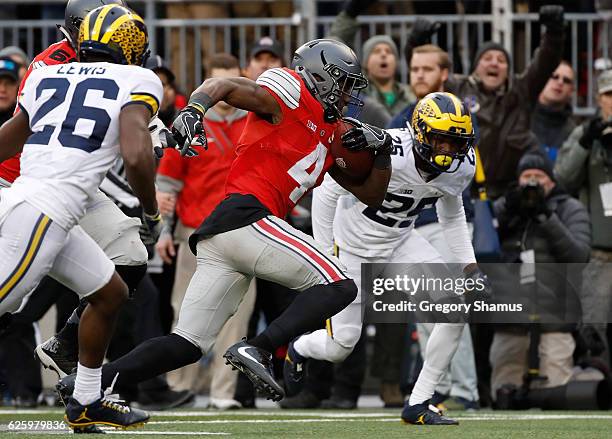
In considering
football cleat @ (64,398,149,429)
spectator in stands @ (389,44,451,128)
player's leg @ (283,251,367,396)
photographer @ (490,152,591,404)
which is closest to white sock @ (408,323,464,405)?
player's leg @ (283,251,367,396)

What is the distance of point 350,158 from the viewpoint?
7188mm

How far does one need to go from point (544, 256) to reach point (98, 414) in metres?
4.33

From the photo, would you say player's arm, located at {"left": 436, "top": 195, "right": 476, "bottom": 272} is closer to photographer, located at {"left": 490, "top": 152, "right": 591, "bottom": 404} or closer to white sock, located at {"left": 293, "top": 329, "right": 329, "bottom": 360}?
white sock, located at {"left": 293, "top": 329, "right": 329, "bottom": 360}

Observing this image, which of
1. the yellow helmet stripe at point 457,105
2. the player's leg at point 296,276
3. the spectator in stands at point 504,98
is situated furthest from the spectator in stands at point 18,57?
the player's leg at point 296,276

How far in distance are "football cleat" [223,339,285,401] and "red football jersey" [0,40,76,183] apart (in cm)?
174

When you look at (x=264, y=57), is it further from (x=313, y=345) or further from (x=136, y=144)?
(x=136, y=144)

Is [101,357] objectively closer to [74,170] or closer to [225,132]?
[74,170]

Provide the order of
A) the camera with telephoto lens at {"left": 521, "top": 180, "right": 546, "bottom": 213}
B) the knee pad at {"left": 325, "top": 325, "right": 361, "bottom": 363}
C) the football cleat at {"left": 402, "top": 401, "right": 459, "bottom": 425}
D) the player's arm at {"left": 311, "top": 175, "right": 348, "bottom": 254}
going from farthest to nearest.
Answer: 1. the camera with telephoto lens at {"left": 521, "top": 180, "right": 546, "bottom": 213}
2. the player's arm at {"left": 311, "top": 175, "right": 348, "bottom": 254}
3. the knee pad at {"left": 325, "top": 325, "right": 361, "bottom": 363}
4. the football cleat at {"left": 402, "top": 401, "right": 459, "bottom": 425}

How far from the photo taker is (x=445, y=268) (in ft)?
28.2

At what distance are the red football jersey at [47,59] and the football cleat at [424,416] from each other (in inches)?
97.0

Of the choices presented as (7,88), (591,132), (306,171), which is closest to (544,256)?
(591,132)

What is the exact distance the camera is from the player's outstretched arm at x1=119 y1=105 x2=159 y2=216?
238 inches

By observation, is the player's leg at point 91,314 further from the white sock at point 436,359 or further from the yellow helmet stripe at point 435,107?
the yellow helmet stripe at point 435,107

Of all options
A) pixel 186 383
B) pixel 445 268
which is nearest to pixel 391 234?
pixel 445 268
